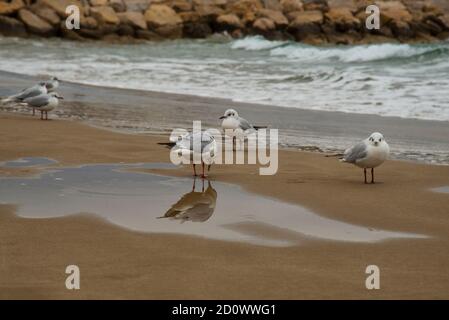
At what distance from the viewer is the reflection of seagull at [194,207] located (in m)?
5.90

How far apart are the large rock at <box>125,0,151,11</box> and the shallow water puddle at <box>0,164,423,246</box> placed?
95.5ft

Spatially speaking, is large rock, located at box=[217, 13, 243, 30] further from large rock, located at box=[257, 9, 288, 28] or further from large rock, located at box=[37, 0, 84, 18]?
large rock, located at box=[37, 0, 84, 18]

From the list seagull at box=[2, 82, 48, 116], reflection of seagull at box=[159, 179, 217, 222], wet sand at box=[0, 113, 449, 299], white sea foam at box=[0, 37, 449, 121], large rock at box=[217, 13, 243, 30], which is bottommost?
wet sand at box=[0, 113, 449, 299]

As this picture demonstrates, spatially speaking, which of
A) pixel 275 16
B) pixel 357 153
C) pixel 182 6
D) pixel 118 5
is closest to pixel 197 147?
pixel 357 153

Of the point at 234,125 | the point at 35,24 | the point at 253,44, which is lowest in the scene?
the point at 234,125

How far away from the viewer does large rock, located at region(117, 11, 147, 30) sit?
112 feet

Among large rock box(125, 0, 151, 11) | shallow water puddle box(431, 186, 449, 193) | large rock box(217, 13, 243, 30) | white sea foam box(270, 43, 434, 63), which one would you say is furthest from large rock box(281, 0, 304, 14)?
shallow water puddle box(431, 186, 449, 193)

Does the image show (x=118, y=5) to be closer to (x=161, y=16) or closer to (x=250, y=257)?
(x=161, y=16)

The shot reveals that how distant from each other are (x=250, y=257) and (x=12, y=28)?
2924 centimetres

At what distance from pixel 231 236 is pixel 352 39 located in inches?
1212

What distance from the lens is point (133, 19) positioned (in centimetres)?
3459

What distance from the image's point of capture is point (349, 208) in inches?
249

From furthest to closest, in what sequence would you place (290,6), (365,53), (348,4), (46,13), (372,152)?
(348,4) < (290,6) < (46,13) < (365,53) < (372,152)
